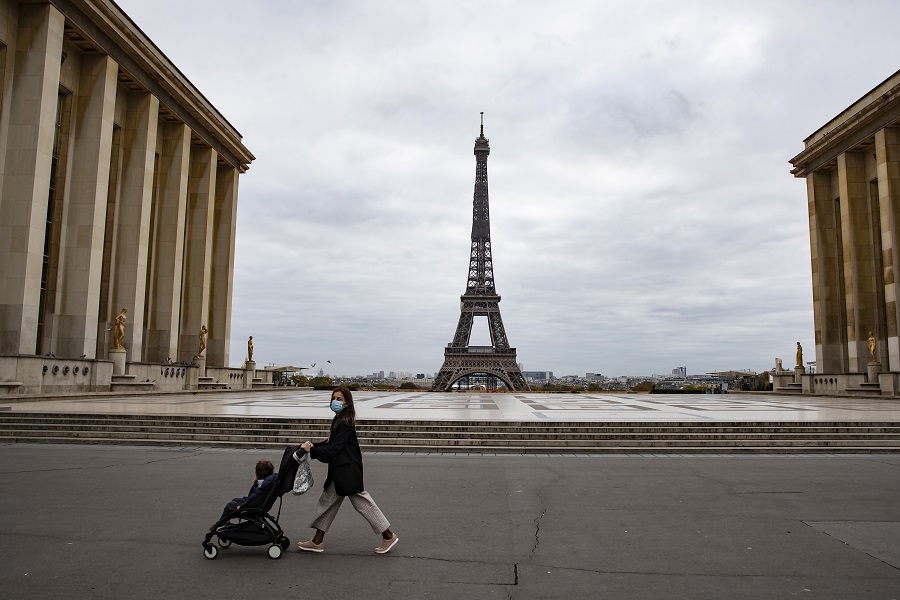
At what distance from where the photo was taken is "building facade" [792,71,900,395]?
36.1m

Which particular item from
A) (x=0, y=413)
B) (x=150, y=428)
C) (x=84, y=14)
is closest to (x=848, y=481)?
(x=150, y=428)

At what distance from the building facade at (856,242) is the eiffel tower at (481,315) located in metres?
36.6

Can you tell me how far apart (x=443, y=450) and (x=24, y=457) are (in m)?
8.25

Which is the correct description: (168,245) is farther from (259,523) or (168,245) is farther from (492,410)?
(259,523)

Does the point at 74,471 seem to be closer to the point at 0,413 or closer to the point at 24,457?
the point at 24,457

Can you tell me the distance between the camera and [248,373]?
151ft

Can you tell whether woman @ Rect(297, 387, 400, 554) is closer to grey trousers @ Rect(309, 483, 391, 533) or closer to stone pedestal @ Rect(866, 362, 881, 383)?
grey trousers @ Rect(309, 483, 391, 533)

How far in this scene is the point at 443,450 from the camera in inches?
557

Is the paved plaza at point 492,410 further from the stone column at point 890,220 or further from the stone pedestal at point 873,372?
the stone column at point 890,220

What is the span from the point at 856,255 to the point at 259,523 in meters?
44.8

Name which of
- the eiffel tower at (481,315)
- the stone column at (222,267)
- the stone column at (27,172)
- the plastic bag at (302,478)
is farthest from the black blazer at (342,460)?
the eiffel tower at (481,315)

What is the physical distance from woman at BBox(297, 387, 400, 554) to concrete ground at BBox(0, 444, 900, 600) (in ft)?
0.56

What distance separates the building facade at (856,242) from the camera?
36.1 m

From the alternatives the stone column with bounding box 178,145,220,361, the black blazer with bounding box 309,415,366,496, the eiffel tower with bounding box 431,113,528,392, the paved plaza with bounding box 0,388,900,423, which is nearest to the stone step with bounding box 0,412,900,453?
the paved plaza with bounding box 0,388,900,423
